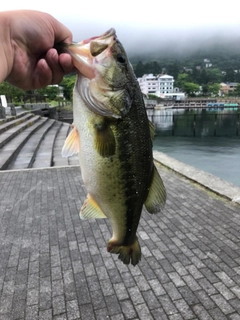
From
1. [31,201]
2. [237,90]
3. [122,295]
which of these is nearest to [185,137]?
[31,201]

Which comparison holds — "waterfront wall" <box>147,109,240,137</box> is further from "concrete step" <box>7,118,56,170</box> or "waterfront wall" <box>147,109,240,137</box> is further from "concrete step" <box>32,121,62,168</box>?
"concrete step" <box>7,118,56,170</box>

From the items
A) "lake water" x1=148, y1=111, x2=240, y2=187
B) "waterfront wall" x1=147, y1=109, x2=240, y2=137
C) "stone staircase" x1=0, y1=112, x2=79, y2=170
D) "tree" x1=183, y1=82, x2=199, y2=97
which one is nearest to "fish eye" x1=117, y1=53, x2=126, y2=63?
"stone staircase" x1=0, y1=112, x2=79, y2=170

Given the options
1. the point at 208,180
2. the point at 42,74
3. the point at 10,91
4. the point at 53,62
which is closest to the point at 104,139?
the point at 53,62

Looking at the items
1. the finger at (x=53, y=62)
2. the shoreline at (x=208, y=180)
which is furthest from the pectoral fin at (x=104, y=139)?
the shoreline at (x=208, y=180)

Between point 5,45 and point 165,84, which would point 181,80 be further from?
point 5,45

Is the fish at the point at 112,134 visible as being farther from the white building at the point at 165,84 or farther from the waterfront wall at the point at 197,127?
the white building at the point at 165,84
